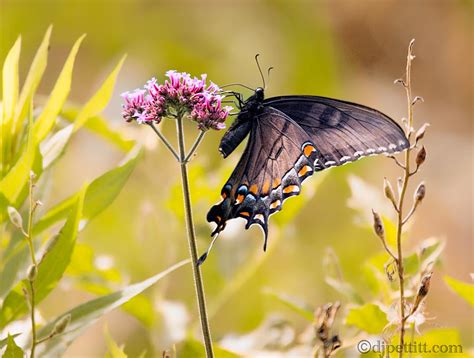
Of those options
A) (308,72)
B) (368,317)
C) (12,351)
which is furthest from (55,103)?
(308,72)

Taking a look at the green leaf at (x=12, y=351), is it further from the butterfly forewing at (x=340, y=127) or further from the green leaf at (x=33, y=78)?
the butterfly forewing at (x=340, y=127)

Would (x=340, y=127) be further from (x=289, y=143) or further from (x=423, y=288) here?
(x=423, y=288)

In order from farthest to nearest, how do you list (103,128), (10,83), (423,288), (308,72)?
(308,72), (103,128), (10,83), (423,288)

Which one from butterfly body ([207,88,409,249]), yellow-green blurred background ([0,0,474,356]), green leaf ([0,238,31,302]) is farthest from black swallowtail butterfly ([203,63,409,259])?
yellow-green blurred background ([0,0,474,356])

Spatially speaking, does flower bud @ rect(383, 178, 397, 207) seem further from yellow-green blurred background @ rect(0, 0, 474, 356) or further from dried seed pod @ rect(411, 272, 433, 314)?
yellow-green blurred background @ rect(0, 0, 474, 356)

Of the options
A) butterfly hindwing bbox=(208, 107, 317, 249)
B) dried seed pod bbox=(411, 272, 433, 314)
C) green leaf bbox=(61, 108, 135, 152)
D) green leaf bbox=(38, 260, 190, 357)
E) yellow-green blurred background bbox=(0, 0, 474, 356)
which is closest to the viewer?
dried seed pod bbox=(411, 272, 433, 314)

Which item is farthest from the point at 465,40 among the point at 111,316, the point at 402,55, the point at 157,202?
the point at 157,202
